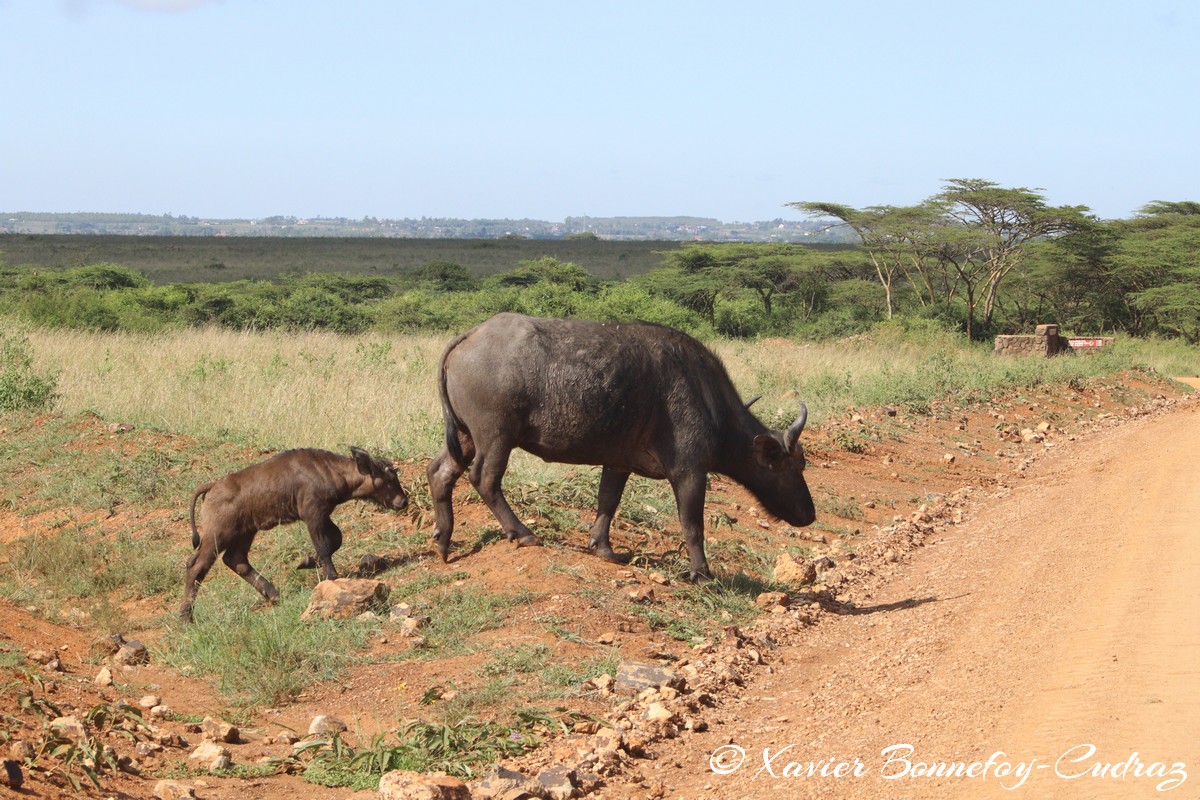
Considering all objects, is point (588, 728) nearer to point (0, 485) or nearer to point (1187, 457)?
point (0, 485)

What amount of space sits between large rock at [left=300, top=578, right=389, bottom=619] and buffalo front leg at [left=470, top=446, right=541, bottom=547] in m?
1.00

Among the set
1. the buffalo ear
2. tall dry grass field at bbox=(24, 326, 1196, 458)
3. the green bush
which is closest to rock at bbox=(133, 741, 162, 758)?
the buffalo ear

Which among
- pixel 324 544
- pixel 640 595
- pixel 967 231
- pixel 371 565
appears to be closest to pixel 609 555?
pixel 640 595

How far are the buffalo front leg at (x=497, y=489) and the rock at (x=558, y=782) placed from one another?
317cm

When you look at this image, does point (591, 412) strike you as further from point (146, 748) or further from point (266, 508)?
point (146, 748)

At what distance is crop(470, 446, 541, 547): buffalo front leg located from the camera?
7863 mm

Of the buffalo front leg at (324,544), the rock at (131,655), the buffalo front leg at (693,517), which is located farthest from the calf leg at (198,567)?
the buffalo front leg at (693,517)

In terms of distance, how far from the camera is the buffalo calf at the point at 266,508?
25.0ft

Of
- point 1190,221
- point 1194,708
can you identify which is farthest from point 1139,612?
point 1190,221

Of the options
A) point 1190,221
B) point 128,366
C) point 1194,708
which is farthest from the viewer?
point 1190,221

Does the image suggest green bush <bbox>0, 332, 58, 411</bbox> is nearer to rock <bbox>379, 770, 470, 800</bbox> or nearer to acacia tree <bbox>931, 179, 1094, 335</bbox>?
rock <bbox>379, 770, 470, 800</bbox>

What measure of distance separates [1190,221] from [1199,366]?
1118cm

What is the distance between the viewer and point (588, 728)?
5.55m

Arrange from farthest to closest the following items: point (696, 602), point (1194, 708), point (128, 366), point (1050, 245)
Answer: point (1050, 245) → point (128, 366) → point (696, 602) → point (1194, 708)
